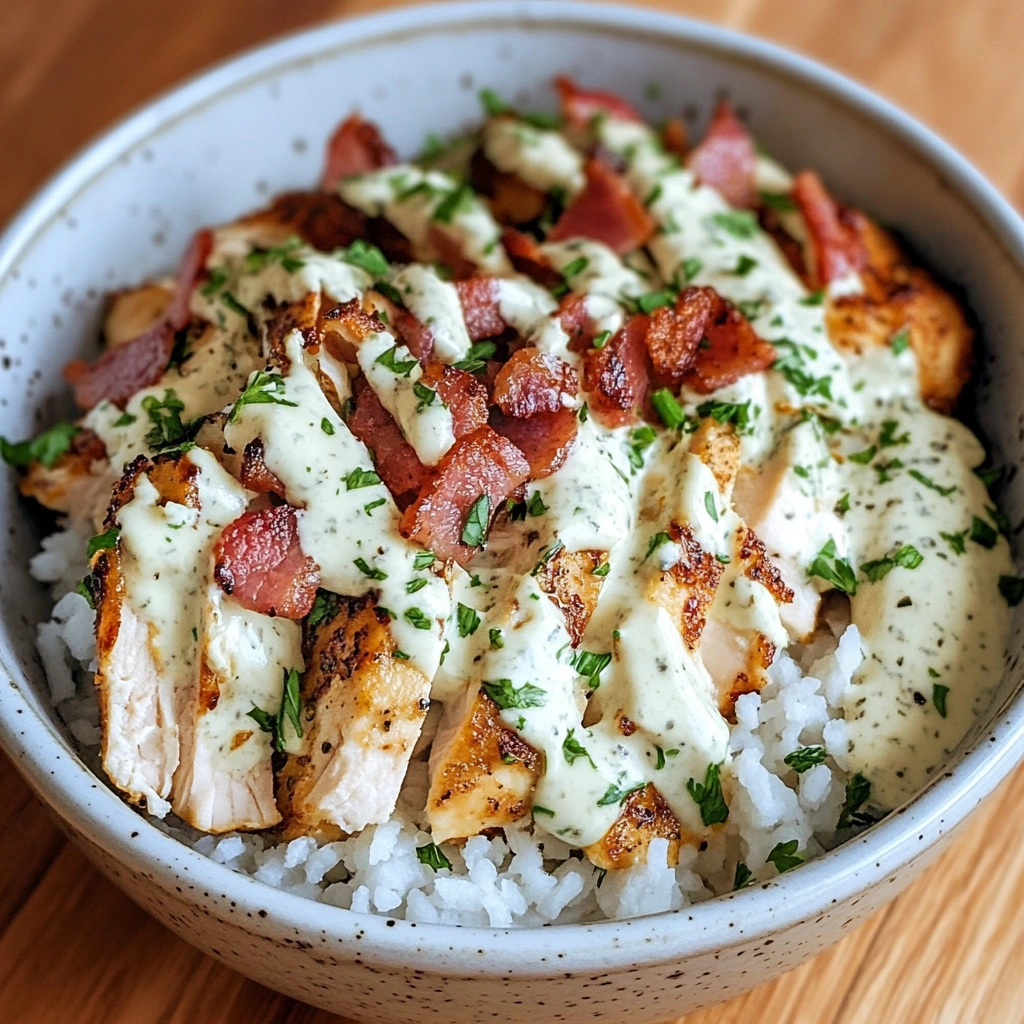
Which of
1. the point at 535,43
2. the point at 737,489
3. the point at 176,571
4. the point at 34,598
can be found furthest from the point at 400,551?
the point at 535,43

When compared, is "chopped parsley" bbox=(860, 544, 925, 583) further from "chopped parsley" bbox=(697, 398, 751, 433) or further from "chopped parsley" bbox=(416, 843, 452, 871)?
"chopped parsley" bbox=(416, 843, 452, 871)

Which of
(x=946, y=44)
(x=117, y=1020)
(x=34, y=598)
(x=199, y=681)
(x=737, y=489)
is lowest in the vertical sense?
(x=117, y=1020)

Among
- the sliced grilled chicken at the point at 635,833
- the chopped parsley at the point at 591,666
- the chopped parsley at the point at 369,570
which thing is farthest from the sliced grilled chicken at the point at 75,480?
the sliced grilled chicken at the point at 635,833

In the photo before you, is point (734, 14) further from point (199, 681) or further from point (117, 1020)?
point (117, 1020)

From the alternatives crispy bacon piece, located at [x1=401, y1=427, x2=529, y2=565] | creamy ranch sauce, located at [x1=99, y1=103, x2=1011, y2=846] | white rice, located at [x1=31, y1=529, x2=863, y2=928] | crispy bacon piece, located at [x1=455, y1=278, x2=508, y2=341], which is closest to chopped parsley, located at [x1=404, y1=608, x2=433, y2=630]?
creamy ranch sauce, located at [x1=99, y1=103, x2=1011, y2=846]

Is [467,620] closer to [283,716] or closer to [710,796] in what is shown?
[283,716]

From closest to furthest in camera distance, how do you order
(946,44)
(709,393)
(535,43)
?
(709,393) < (535,43) < (946,44)

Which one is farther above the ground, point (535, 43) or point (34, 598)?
point (535, 43)
